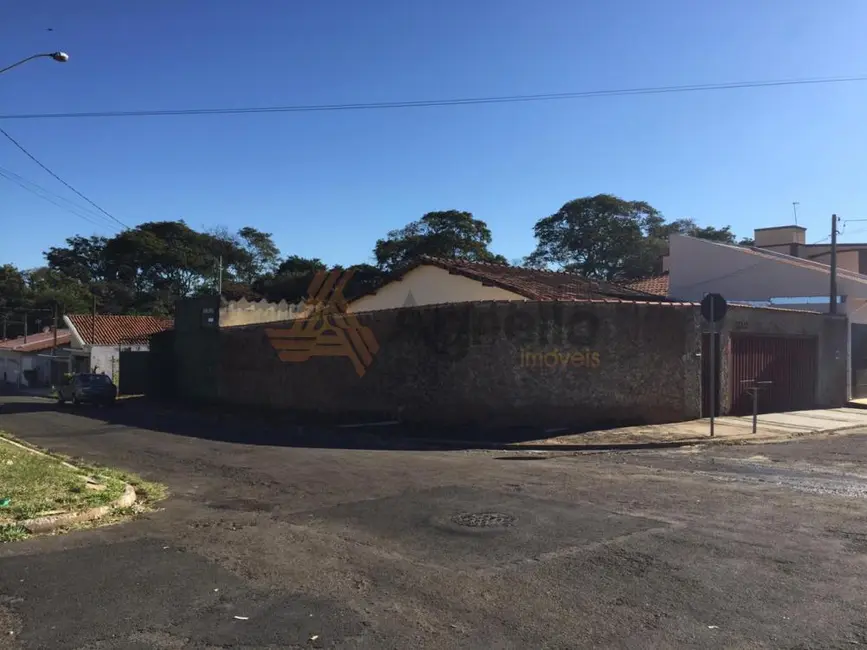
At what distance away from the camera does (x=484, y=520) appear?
7.13 m

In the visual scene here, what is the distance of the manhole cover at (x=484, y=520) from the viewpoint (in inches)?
273

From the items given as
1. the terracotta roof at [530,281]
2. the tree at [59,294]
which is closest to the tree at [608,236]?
the terracotta roof at [530,281]

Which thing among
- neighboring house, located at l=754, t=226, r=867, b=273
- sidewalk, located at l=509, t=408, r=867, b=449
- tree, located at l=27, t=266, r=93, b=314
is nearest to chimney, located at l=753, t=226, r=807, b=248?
neighboring house, located at l=754, t=226, r=867, b=273

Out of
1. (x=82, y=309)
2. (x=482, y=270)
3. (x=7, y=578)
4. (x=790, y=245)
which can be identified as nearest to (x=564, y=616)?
(x=7, y=578)

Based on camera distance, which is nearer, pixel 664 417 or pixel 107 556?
pixel 107 556

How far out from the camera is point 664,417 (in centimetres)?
1630

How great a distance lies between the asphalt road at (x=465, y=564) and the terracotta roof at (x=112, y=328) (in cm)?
3794

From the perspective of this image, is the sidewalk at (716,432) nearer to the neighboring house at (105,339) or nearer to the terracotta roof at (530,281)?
the terracotta roof at (530,281)

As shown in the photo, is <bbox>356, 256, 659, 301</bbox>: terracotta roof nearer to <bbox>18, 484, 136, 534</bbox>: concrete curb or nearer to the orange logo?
the orange logo

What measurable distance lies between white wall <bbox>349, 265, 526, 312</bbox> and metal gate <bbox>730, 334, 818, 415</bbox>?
6447 mm

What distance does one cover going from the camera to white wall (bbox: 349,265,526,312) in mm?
22434

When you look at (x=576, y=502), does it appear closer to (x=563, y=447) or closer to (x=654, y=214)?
(x=563, y=447)

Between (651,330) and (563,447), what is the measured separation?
4.47 metres

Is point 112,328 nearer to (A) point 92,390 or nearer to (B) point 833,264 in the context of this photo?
(A) point 92,390
